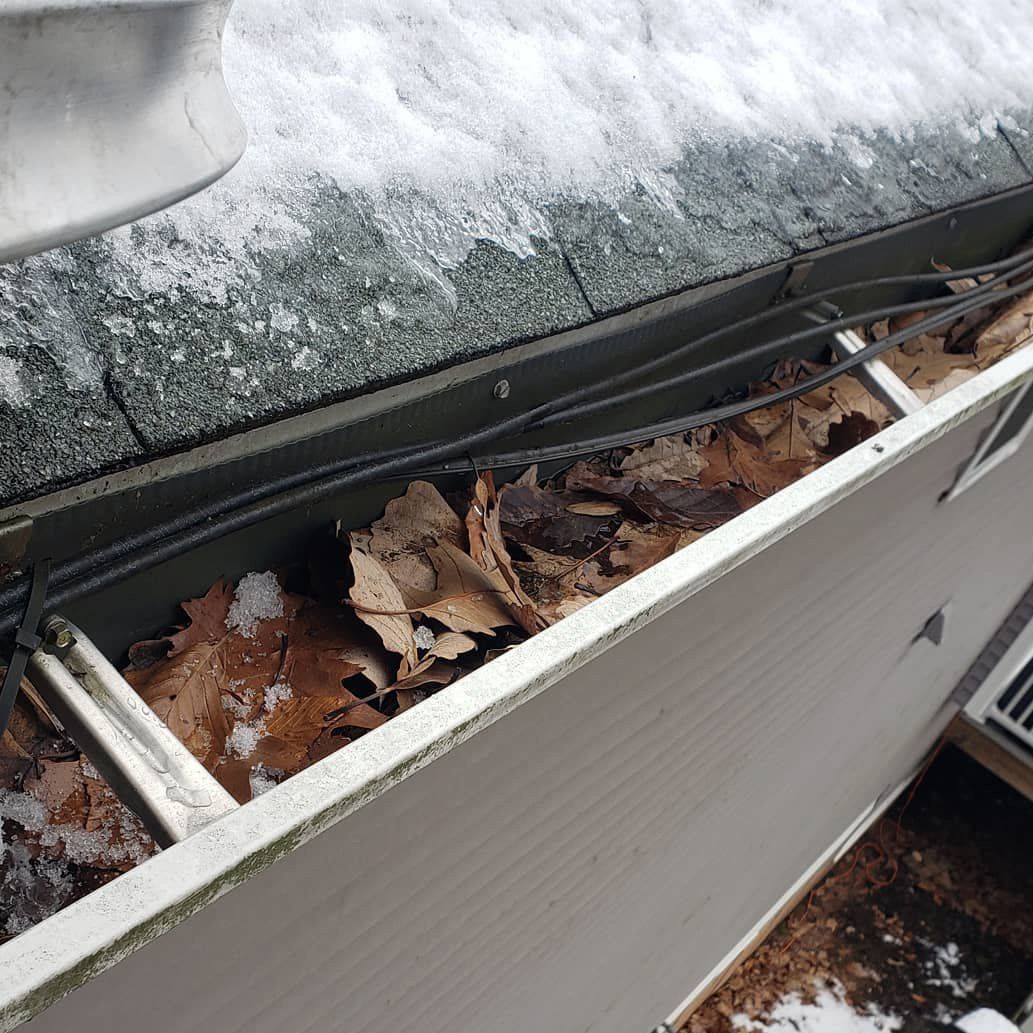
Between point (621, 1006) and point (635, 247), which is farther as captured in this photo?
point (621, 1006)

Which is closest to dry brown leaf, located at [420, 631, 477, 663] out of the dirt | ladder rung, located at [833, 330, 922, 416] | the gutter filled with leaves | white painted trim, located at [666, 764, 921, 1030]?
the gutter filled with leaves

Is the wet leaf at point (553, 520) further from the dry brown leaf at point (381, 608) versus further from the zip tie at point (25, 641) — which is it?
the zip tie at point (25, 641)

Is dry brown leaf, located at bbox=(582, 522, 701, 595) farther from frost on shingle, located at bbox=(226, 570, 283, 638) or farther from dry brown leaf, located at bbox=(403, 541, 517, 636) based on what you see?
frost on shingle, located at bbox=(226, 570, 283, 638)

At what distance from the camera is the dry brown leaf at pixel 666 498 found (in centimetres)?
198

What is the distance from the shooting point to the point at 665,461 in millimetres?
2139

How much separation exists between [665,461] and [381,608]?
0.86m

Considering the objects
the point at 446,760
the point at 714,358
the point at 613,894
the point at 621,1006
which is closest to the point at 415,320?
the point at 446,760

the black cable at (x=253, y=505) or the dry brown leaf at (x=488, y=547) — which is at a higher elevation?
the black cable at (x=253, y=505)

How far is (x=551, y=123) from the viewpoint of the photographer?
1.67 m

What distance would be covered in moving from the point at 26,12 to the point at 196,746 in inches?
41.4

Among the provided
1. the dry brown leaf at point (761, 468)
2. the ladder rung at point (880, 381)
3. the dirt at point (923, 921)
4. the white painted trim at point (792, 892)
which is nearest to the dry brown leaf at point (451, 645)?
the dry brown leaf at point (761, 468)

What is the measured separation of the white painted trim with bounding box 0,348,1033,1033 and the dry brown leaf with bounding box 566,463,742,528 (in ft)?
1.13

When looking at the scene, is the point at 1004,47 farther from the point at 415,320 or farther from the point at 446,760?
the point at 446,760

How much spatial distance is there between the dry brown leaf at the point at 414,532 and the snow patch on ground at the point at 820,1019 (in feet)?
19.1
